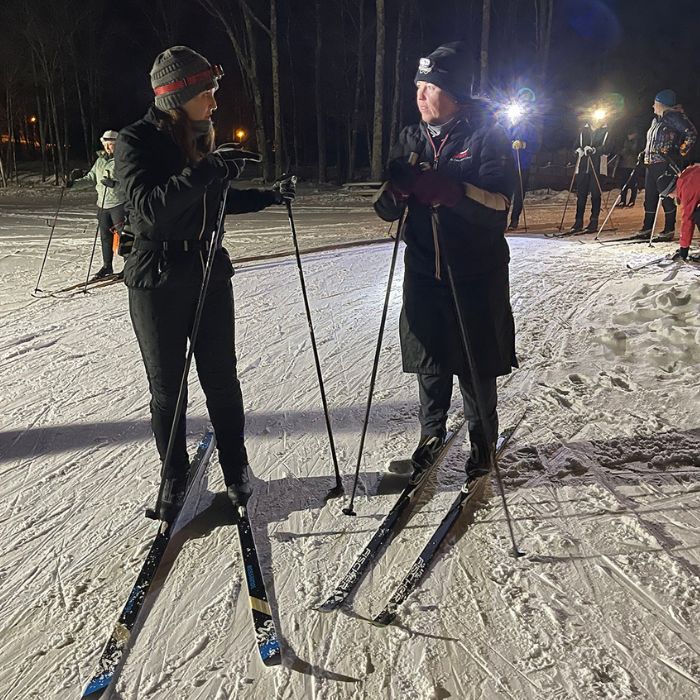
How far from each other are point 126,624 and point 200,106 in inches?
87.8

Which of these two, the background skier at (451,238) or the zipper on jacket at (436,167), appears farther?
the zipper on jacket at (436,167)

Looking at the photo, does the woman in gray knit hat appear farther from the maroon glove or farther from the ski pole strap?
the maroon glove

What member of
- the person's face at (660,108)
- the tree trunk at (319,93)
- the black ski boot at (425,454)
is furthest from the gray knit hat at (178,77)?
the tree trunk at (319,93)

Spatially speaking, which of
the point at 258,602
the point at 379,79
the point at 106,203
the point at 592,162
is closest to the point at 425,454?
the point at 258,602

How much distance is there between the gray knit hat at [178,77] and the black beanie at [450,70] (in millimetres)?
998

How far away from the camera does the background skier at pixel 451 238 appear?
2.83 m

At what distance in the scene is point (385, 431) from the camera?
13.6 feet

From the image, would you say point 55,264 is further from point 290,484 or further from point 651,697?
point 651,697

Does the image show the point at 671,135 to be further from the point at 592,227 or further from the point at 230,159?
the point at 230,159

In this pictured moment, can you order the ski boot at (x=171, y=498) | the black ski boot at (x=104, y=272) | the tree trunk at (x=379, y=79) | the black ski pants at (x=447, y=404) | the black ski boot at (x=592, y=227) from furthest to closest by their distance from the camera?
the tree trunk at (x=379, y=79) < the black ski boot at (x=592, y=227) < the black ski boot at (x=104, y=272) < the black ski pants at (x=447, y=404) < the ski boot at (x=171, y=498)

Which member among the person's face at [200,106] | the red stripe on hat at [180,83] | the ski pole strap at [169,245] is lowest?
the ski pole strap at [169,245]

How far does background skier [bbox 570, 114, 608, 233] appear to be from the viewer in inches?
433

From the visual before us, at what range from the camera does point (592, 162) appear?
1101 centimetres

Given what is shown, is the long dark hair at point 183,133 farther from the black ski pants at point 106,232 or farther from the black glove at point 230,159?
the black ski pants at point 106,232
